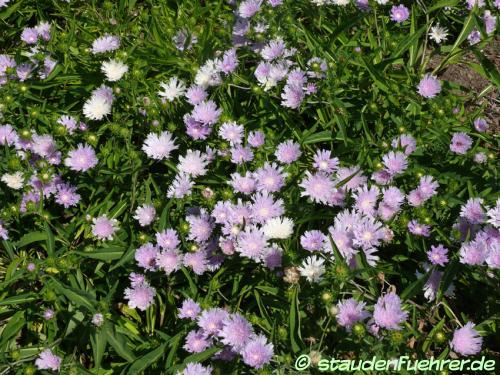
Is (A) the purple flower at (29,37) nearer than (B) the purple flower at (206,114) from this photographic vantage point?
No

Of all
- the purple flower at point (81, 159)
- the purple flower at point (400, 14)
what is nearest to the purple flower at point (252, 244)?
the purple flower at point (81, 159)

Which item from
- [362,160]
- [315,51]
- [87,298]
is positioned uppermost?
[315,51]

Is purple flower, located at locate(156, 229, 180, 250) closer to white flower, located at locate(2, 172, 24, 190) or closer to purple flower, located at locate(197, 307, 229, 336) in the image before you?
purple flower, located at locate(197, 307, 229, 336)

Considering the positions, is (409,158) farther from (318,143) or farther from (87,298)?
(87,298)

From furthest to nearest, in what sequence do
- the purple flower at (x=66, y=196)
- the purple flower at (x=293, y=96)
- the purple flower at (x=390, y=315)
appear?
the purple flower at (x=66, y=196)
the purple flower at (x=293, y=96)
the purple flower at (x=390, y=315)

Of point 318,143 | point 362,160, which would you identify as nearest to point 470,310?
point 362,160

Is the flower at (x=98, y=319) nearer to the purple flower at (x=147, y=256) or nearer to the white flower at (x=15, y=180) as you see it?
the purple flower at (x=147, y=256)

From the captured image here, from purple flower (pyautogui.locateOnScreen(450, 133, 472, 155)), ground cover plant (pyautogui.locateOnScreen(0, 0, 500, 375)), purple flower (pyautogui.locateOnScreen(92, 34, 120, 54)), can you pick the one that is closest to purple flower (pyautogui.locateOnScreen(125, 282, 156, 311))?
ground cover plant (pyautogui.locateOnScreen(0, 0, 500, 375))
